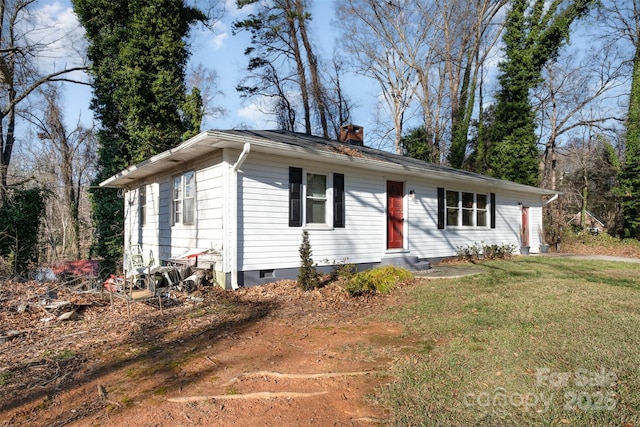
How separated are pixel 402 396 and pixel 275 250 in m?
5.25

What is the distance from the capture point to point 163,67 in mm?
13922

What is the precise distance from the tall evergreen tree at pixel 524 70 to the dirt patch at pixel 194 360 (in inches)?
635

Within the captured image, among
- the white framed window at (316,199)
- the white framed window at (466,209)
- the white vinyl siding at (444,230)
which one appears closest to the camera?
the white framed window at (316,199)

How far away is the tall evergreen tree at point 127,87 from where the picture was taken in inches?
528

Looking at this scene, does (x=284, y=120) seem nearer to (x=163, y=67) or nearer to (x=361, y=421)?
(x=163, y=67)

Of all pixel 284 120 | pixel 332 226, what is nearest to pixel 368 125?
pixel 284 120

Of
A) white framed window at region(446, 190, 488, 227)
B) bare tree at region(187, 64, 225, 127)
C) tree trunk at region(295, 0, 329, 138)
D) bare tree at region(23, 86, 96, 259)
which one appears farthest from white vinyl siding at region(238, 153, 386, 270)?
bare tree at region(187, 64, 225, 127)

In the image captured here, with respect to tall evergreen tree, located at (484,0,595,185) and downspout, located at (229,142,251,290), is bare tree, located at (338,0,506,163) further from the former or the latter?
downspout, located at (229,142,251,290)

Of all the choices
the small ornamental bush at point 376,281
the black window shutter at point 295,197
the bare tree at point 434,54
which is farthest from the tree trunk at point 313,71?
the small ornamental bush at point 376,281

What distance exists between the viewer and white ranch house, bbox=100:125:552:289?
732 cm

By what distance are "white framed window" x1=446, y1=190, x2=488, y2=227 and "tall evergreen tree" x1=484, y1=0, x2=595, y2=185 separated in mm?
7518

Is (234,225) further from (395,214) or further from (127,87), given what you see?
(127,87)

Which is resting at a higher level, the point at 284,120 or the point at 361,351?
the point at 284,120

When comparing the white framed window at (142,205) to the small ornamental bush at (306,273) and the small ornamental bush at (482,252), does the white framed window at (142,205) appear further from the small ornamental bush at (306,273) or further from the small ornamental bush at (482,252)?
Answer: the small ornamental bush at (482,252)
